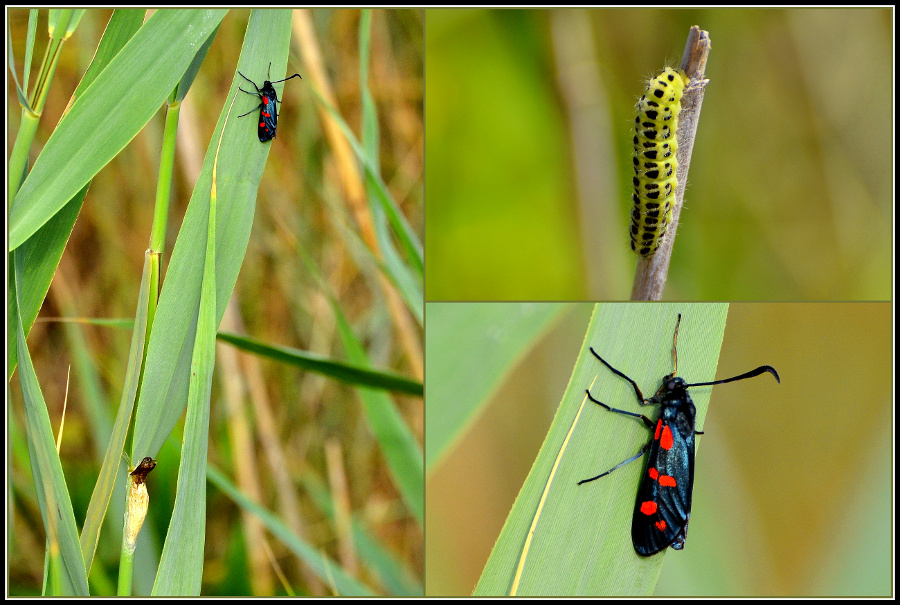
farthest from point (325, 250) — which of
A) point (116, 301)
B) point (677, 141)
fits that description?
point (677, 141)

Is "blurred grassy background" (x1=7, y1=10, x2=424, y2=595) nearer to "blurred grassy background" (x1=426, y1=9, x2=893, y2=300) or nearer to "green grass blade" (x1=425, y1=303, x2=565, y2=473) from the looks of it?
"blurred grassy background" (x1=426, y1=9, x2=893, y2=300)

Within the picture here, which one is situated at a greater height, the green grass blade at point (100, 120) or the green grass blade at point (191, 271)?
the green grass blade at point (100, 120)

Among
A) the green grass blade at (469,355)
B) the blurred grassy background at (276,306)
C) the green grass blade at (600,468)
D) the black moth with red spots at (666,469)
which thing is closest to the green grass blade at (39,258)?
the blurred grassy background at (276,306)

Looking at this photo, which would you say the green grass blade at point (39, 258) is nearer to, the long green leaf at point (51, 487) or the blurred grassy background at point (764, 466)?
the long green leaf at point (51, 487)

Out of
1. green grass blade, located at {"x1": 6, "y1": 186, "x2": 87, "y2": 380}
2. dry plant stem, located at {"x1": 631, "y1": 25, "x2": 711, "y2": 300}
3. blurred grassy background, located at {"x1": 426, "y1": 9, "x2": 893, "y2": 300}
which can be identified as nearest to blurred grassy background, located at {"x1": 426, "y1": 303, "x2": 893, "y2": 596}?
dry plant stem, located at {"x1": 631, "y1": 25, "x2": 711, "y2": 300}

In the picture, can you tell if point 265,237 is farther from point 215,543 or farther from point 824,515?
point 824,515

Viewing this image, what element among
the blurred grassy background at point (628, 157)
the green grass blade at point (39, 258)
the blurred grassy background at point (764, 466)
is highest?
the blurred grassy background at point (628, 157)

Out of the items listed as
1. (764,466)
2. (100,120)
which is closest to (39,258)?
(100,120)
